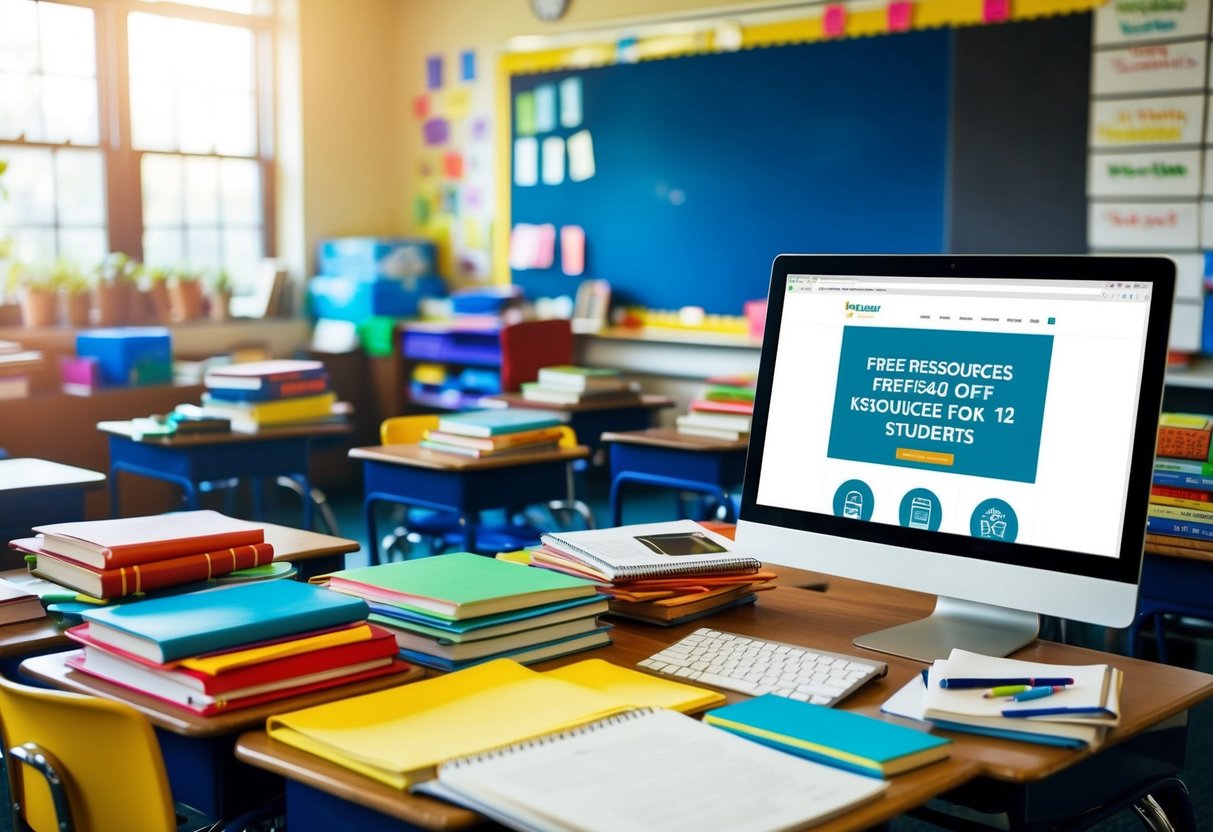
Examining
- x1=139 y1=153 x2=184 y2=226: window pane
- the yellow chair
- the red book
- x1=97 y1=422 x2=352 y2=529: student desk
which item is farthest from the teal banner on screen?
x1=139 y1=153 x2=184 y2=226: window pane

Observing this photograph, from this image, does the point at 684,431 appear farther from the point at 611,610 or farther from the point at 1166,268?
the point at 1166,268

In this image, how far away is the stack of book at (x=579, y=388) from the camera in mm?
4629

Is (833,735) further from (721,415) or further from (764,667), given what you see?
(721,415)

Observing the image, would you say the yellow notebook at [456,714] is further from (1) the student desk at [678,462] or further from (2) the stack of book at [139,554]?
(1) the student desk at [678,462]

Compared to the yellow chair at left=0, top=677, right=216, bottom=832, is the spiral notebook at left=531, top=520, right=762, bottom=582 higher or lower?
higher

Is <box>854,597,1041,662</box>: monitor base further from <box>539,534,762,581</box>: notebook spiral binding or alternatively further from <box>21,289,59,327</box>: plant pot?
<box>21,289,59,327</box>: plant pot

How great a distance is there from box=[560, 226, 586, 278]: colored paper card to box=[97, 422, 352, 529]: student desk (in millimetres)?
2567

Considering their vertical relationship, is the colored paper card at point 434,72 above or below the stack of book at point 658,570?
above

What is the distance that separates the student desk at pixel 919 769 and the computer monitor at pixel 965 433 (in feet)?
0.28

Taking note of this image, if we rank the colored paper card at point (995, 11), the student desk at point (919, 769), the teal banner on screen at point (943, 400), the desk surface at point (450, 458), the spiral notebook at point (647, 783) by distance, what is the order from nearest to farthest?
1. the spiral notebook at point (647, 783)
2. the student desk at point (919, 769)
3. the teal banner on screen at point (943, 400)
4. the desk surface at point (450, 458)
5. the colored paper card at point (995, 11)

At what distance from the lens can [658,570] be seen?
1650 millimetres

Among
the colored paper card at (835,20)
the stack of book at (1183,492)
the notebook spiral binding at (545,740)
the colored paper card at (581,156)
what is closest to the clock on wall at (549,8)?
the colored paper card at (581,156)

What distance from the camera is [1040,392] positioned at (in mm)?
1456

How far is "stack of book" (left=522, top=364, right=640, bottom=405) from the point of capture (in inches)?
182
